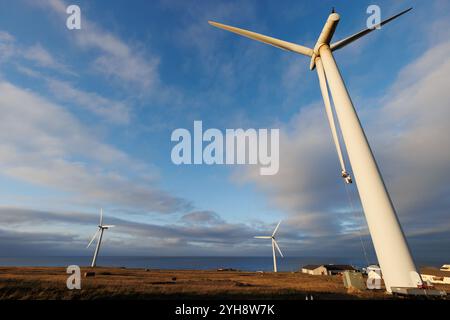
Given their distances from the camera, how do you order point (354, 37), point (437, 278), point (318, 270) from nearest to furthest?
point (354, 37) < point (437, 278) < point (318, 270)

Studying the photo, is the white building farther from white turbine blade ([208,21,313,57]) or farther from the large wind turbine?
white turbine blade ([208,21,313,57])

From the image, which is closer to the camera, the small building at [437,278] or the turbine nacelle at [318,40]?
the turbine nacelle at [318,40]

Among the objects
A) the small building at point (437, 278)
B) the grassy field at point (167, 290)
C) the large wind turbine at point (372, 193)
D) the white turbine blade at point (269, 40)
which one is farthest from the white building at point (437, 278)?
the white turbine blade at point (269, 40)

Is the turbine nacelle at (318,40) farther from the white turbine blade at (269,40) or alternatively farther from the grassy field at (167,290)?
the grassy field at (167,290)

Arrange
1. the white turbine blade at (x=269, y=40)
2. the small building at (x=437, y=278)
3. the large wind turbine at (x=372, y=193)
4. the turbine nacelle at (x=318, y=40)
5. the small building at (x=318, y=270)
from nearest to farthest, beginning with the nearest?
the large wind turbine at (x=372, y=193), the turbine nacelle at (x=318, y=40), the white turbine blade at (x=269, y=40), the small building at (x=437, y=278), the small building at (x=318, y=270)

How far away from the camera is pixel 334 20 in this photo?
2688cm

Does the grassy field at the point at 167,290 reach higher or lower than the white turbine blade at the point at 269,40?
lower

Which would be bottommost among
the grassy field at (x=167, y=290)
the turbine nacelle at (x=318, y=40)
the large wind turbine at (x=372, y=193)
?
the grassy field at (x=167, y=290)

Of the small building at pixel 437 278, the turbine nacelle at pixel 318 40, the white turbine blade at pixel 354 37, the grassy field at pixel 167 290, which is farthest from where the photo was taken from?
the small building at pixel 437 278

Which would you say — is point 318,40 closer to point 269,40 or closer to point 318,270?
point 269,40

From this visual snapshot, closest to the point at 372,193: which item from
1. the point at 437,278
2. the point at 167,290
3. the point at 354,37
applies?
the point at 354,37

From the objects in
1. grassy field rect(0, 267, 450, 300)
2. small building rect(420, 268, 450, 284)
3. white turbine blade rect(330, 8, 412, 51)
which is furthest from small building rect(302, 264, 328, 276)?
white turbine blade rect(330, 8, 412, 51)
